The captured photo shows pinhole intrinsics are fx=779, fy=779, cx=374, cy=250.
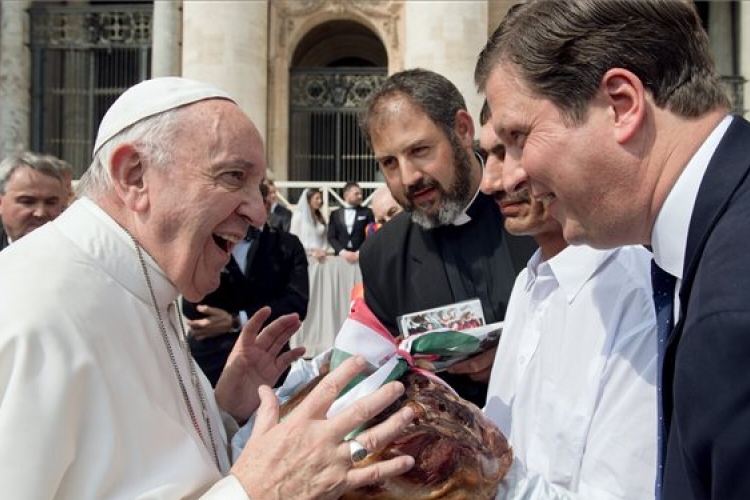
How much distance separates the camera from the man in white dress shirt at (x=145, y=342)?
60.9 inches

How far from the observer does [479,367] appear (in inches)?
103

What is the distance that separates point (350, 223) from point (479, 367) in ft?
31.1

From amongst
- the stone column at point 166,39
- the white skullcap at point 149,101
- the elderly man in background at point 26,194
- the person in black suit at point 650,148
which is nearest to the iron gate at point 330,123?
the stone column at point 166,39

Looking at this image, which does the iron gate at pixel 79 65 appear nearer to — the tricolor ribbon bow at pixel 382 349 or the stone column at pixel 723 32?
the stone column at pixel 723 32

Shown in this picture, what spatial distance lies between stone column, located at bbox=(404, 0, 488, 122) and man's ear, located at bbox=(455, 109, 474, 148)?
30.0ft

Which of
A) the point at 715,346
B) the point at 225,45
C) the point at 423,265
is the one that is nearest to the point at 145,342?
the point at 715,346

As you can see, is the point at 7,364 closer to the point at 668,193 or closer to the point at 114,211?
A: the point at 114,211

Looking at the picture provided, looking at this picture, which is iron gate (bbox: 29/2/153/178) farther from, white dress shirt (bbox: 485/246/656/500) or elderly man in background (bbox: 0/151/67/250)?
white dress shirt (bbox: 485/246/656/500)

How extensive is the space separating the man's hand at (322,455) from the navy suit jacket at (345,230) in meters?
10.1

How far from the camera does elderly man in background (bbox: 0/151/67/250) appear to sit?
4.38 meters

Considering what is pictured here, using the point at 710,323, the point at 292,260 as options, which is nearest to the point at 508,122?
the point at 710,323

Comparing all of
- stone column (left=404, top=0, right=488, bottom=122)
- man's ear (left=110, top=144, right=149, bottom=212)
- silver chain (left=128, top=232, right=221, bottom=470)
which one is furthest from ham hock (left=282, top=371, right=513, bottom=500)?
stone column (left=404, top=0, right=488, bottom=122)

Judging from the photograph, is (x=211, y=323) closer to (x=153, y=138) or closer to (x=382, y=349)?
(x=153, y=138)

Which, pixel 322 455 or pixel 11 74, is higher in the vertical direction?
pixel 11 74
